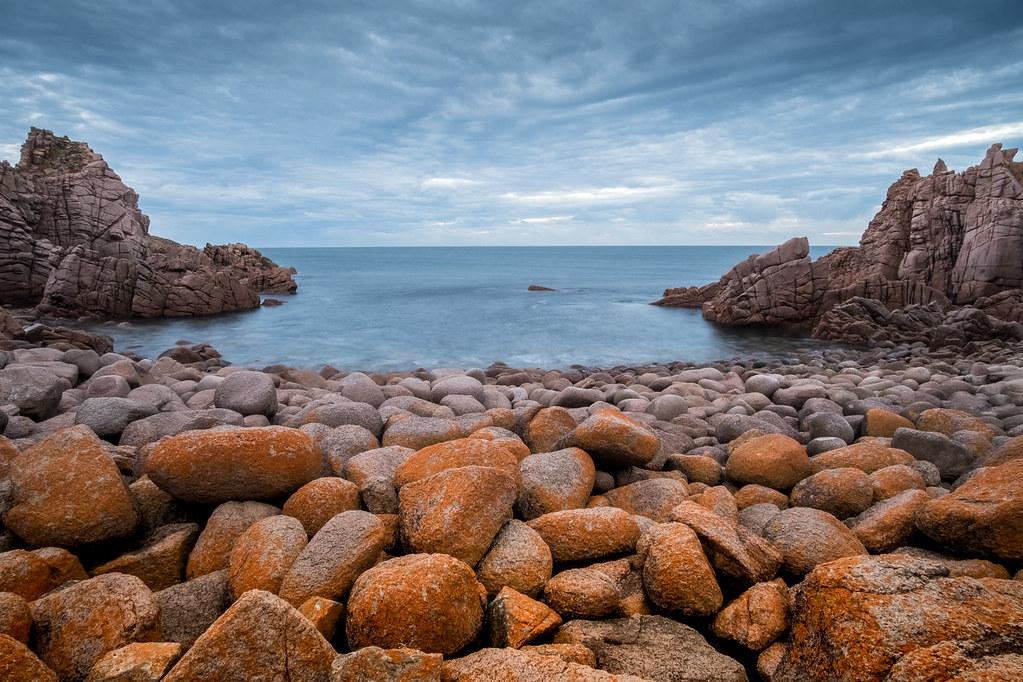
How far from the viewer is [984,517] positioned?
143 inches

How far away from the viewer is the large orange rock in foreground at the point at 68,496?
3873mm

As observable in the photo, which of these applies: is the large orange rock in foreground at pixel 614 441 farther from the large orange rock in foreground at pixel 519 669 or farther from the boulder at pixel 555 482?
the large orange rock in foreground at pixel 519 669

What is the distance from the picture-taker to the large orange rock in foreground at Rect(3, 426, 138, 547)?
12.7 ft

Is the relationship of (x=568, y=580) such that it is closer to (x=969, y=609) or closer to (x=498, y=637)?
(x=498, y=637)

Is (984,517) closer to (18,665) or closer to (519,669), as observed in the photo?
(519,669)

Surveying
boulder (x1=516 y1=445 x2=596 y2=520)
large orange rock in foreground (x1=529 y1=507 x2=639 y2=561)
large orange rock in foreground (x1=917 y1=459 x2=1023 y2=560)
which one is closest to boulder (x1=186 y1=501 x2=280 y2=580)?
boulder (x1=516 y1=445 x2=596 y2=520)

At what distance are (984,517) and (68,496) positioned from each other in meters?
5.77

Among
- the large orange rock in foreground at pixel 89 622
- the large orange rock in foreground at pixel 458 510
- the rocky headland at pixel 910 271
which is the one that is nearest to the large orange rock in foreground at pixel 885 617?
the large orange rock in foreground at pixel 458 510

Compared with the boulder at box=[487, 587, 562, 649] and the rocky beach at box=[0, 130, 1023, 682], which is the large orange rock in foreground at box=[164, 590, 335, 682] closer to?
the rocky beach at box=[0, 130, 1023, 682]

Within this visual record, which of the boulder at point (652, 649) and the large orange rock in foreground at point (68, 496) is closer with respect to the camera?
the boulder at point (652, 649)

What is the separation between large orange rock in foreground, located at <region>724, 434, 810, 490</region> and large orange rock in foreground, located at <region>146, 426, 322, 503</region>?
3.82 metres

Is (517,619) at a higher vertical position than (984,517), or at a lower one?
lower

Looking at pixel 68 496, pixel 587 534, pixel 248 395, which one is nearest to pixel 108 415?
pixel 248 395

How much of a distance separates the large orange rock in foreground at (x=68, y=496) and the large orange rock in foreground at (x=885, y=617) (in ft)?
13.4
